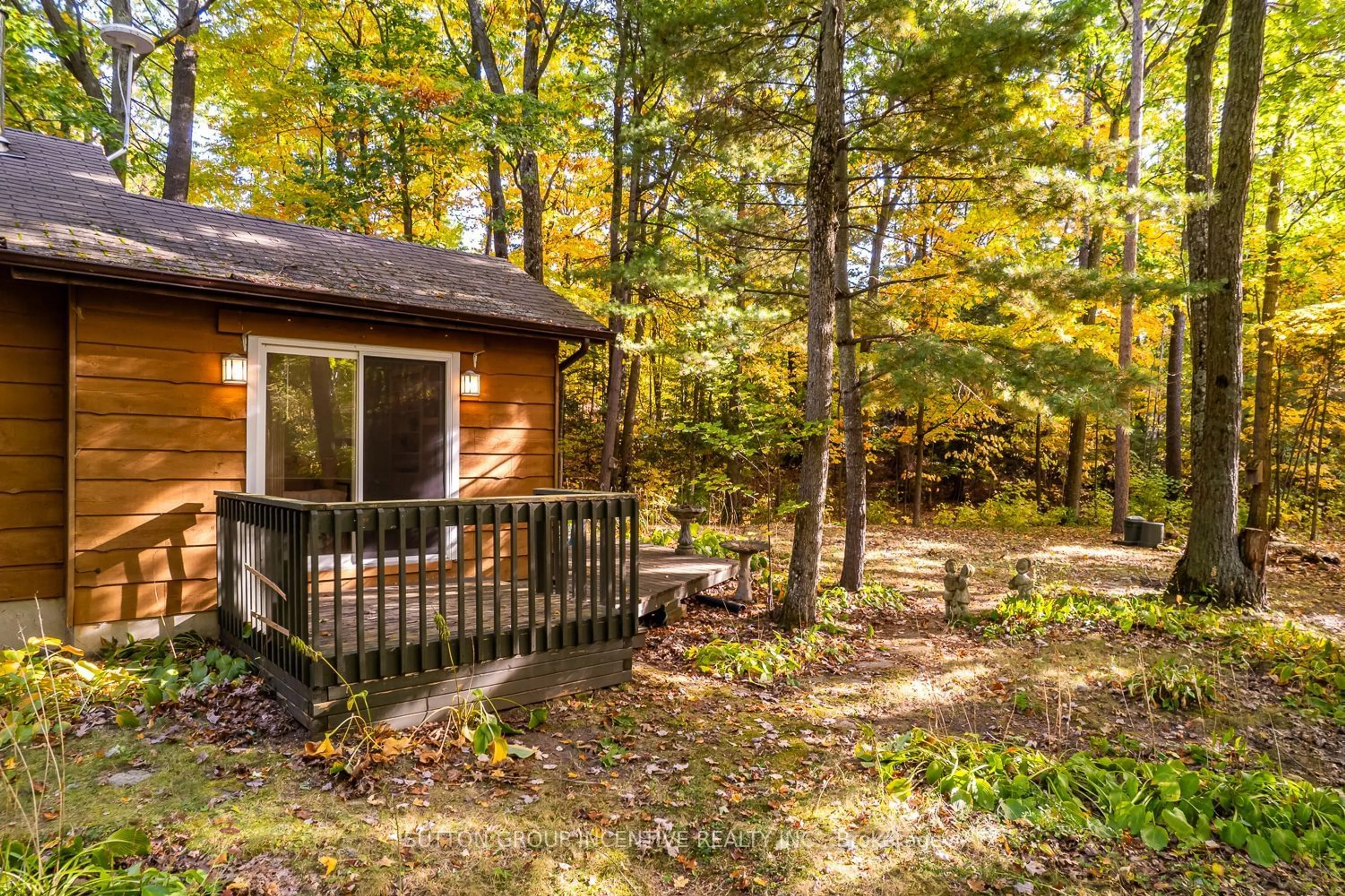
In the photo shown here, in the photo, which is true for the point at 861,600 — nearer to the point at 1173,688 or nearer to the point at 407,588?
the point at 1173,688

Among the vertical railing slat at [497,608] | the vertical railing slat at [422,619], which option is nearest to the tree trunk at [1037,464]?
the vertical railing slat at [497,608]

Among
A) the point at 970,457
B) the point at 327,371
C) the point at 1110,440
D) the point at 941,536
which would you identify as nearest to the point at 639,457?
the point at 941,536

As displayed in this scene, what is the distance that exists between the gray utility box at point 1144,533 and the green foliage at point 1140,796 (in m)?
8.74

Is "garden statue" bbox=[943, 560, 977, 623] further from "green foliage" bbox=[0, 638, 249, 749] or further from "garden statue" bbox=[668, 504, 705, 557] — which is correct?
"green foliage" bbox=[0, 638, 249, 749]

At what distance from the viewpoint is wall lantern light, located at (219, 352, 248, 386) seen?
17.0 feet

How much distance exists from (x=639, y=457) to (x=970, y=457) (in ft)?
27.3

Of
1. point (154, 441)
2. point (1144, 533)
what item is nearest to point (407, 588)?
point (154, 441)

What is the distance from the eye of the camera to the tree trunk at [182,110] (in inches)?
411

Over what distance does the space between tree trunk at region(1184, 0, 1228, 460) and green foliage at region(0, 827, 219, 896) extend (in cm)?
954

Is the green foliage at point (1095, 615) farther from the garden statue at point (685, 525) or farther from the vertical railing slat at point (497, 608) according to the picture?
the vertical railing slat at point (497, 608)

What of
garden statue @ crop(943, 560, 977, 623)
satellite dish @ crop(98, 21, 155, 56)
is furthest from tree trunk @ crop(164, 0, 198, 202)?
garden statue @ crop(943, 560, 977, 623)

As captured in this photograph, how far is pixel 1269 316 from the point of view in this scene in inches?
445

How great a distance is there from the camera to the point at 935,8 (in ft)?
21.9

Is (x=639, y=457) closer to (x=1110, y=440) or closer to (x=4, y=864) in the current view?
(x=1110, y=440)
